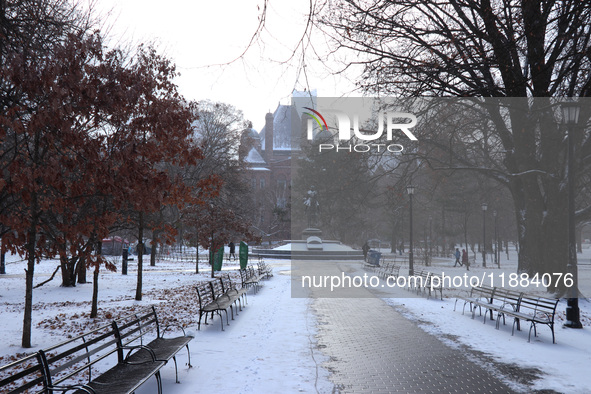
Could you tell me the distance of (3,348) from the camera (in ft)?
27.9

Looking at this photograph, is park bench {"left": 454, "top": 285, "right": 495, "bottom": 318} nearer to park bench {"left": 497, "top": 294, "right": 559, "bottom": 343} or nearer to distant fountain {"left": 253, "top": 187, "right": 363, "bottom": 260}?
park bench {"left": 497, "top": 294, "right": 559, "bottom": 343}

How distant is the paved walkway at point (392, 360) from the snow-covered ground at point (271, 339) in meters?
0.29

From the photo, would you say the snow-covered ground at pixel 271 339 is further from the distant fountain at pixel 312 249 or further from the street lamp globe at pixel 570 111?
the distant fountain at pixel 312 249

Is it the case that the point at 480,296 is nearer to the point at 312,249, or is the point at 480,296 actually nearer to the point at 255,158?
the point at 312,249

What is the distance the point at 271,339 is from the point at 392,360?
2441 millimetres

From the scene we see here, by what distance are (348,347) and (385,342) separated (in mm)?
847

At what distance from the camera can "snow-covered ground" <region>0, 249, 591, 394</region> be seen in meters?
6.89

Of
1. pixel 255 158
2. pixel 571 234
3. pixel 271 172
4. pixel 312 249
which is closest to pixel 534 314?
pixel 571 234

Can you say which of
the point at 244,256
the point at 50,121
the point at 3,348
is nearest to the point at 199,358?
the point at 3,348

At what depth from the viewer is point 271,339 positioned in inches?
380

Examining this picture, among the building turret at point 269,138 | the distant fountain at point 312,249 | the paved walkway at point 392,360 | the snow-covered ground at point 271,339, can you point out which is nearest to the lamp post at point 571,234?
the snow-covered ground at point 271,339

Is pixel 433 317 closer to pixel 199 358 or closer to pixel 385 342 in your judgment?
pixel 385 342

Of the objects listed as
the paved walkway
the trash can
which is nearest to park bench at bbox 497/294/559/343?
the paved walkway

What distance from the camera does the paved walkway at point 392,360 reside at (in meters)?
6.70
